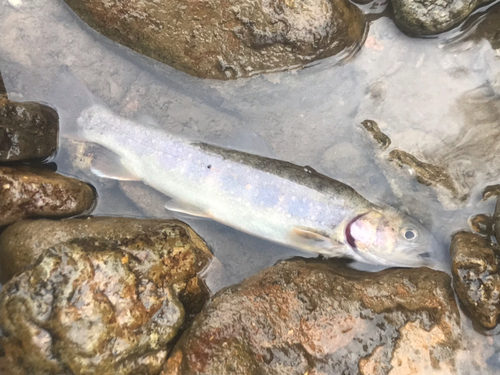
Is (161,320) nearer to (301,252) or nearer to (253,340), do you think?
(253,340)

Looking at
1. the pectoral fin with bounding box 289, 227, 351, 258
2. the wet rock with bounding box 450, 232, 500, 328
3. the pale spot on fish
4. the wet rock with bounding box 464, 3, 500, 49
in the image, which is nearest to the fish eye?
the wet rock with bounding box 450, 232, 500, 328

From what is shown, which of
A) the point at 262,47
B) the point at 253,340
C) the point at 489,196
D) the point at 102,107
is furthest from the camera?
the point at 102,107

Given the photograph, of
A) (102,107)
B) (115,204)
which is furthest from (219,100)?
(115,204)

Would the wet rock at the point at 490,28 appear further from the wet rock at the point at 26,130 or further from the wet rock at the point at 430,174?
the wet rock at the point at 26,130

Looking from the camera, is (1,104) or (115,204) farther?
(115,204)

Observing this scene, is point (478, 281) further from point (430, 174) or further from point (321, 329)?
point (321, 329)

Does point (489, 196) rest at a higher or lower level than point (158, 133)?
higher

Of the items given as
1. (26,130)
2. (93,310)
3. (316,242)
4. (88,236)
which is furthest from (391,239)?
(26,130)

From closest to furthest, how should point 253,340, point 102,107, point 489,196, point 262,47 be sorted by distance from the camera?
point 253,340 → point 489,196 → point 262,47 → point 102,107

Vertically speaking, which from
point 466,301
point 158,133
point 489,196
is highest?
point 489,196
